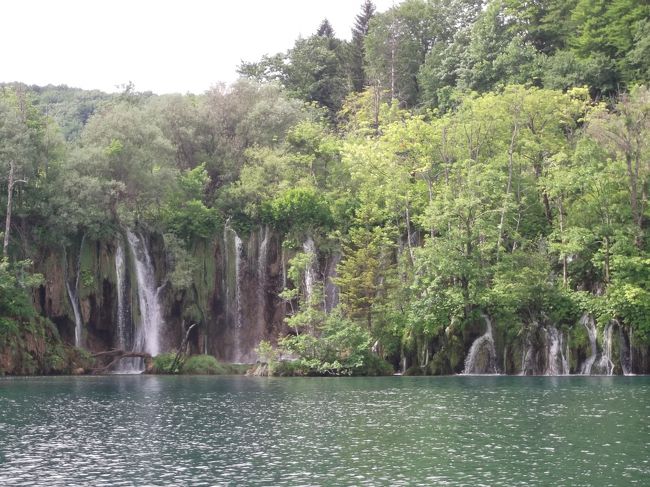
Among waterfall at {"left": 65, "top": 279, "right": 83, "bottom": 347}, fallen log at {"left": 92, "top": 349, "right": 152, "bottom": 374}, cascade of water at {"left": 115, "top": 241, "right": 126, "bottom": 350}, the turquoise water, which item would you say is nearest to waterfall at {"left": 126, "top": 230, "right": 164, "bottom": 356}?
cascade of water at {"left": 115, "top": 241, "right": 126, "bottom": 350}

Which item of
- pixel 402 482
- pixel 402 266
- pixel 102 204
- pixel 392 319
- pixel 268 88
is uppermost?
pixel 268 88

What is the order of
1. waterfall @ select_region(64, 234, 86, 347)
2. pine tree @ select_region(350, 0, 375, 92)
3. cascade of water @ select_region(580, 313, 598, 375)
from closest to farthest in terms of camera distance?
Result: cascade of water @ select_region(580, 313, 598, 375), waterfall @ select_region(64, 234, 86, 347), pine tree @ select_region(350, 0, 375, 92)

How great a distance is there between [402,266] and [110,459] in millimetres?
39174

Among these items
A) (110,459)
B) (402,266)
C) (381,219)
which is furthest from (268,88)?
(110,459)

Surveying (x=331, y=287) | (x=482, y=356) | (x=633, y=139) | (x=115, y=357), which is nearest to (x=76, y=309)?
(x=115, y=357)

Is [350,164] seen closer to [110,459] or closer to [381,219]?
[381,219]

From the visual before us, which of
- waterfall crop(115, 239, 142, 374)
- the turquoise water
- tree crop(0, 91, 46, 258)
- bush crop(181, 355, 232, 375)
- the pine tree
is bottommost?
the turquoise water

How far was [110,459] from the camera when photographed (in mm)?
24109

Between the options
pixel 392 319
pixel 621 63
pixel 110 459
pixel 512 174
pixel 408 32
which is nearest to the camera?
pixel 110 459

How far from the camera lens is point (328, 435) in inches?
1123

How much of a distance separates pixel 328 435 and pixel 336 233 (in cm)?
3677

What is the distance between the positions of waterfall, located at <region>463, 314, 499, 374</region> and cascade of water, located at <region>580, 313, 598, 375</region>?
552 cm

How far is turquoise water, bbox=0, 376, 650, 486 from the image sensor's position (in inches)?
860

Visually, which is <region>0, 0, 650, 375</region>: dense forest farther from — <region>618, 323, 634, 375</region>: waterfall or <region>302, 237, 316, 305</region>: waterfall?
<region>302, 237, 316, 305</region>: waterfall
